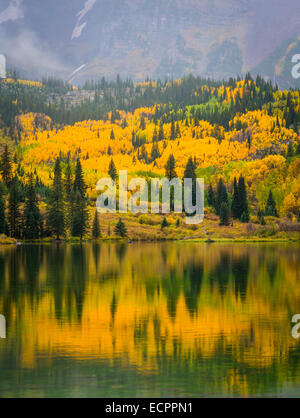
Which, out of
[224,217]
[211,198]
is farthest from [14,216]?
[211,198]

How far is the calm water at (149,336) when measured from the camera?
23.4m

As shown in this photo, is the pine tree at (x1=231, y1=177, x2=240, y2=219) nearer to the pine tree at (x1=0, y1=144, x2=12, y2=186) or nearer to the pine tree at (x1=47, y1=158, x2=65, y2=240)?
the pine tree at (x1=47, y1=158, x2=65, y2=240)

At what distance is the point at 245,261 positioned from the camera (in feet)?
258

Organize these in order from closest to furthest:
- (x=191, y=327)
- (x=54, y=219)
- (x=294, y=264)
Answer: (x=191, y=327) < (x=294, y=264) < (x=54, y=219)

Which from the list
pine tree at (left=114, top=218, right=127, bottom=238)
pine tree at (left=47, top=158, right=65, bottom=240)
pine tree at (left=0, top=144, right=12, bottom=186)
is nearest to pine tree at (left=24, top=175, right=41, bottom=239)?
pine tree at (left=47, top=158, right=65, bottom=240)

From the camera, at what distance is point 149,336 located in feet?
102

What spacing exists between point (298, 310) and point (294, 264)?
34.0 m

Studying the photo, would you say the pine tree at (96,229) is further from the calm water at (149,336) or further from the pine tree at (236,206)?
the calm water at (149,336)

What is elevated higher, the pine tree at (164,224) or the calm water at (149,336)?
the pine tree at (164,224)

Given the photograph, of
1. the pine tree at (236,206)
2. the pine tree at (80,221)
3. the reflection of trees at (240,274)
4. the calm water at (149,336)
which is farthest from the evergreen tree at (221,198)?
the calm water at (149,336)

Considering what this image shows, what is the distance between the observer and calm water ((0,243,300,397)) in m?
23.4

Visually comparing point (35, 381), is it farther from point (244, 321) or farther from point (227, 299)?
point (227, 299)

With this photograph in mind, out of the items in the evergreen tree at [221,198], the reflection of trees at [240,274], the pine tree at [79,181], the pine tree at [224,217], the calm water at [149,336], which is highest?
the pine tree at [79,181]
